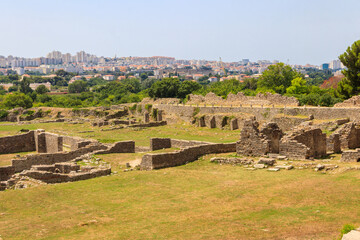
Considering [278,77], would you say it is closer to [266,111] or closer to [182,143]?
[266,111]

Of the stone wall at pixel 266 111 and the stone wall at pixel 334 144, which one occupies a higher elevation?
the stone wall at pixel 266 111

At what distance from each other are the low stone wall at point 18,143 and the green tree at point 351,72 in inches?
1242

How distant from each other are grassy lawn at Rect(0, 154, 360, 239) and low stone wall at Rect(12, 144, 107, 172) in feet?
24.8

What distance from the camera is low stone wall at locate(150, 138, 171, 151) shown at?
30453 millimetres

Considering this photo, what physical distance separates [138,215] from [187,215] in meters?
1.64

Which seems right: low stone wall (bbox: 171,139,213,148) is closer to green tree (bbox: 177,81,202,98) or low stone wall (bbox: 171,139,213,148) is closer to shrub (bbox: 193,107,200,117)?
shrub (bbox: 193,107,200,117)

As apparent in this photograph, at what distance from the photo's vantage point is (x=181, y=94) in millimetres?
79375

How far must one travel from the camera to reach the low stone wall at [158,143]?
1199 inches

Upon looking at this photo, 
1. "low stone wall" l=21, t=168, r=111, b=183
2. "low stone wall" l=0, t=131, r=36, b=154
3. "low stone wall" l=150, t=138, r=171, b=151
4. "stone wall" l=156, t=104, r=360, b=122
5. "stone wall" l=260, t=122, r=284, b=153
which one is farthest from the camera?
"low stone wall" l=0, t=131, r=36, b=154

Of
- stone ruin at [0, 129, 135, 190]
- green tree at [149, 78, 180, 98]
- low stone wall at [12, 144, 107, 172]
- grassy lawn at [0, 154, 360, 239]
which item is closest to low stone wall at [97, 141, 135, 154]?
stone ruin at [0, 129, 135, 190]

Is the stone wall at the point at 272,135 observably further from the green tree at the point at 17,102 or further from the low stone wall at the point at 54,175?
the green tree at the point at 17,102

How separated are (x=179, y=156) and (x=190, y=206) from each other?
8.39 meters

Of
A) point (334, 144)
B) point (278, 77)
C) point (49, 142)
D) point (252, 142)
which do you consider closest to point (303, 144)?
point (252, 142)

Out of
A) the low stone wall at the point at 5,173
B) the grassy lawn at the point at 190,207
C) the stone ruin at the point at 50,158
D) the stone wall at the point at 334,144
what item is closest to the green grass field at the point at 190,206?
the grassy lawn at the point at 190,207
